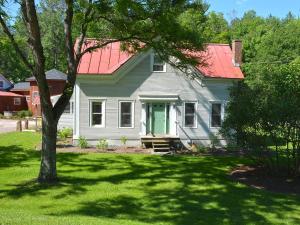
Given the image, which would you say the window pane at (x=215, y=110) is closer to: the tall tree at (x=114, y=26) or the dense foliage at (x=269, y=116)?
the dense foliage at (x=269, y=116)

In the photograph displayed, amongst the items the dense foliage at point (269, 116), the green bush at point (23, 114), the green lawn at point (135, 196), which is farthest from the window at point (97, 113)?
the green bush at point (23, 114)

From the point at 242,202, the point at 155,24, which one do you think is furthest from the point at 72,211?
the point at 155,24

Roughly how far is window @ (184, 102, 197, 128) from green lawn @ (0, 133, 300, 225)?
20.6 feet

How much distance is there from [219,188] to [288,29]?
49650mm

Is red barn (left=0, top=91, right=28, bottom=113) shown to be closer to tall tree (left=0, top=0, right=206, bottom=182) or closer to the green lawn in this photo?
the green lawn

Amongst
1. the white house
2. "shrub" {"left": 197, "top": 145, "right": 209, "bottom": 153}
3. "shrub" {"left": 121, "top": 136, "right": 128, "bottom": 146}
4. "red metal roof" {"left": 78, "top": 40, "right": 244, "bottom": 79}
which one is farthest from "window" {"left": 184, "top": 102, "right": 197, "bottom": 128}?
"shrub" {"left": 121, "top": 136, "right": 128, "bottom": 146}

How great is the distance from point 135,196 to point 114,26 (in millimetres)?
6415

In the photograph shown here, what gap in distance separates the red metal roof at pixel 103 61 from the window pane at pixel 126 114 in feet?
7.12

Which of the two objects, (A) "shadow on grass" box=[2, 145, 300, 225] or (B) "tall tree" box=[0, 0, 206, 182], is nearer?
(A) "shadow on grass" box=[2, 145, 300, 225]

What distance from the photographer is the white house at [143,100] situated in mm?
26578

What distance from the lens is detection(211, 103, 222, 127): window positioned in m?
27.8

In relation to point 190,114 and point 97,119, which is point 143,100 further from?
point 190,114

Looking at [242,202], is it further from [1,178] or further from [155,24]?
[1,178]

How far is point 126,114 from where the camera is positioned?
26969 millimetres
